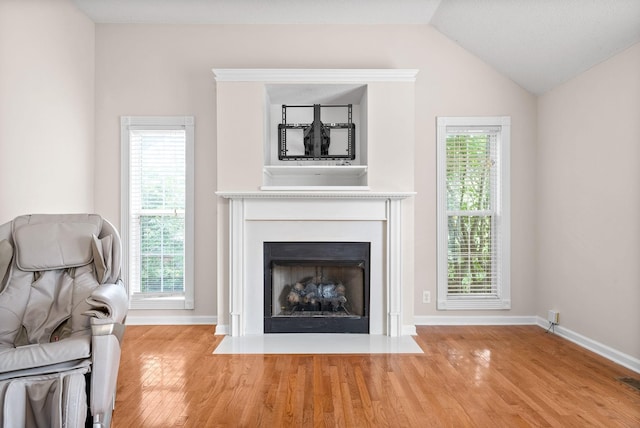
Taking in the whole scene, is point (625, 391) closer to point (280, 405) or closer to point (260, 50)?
point (280, 405)

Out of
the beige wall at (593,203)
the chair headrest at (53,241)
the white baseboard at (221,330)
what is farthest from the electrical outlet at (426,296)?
the chair headrest at (53,241)

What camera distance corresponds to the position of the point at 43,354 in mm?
Result: 1896

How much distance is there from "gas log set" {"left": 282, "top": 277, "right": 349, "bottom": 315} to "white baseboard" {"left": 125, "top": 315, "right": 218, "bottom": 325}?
901 mm

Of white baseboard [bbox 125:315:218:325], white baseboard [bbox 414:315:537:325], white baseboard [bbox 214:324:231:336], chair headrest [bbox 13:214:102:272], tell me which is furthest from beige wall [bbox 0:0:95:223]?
white baseboard [bbox 414:315:537:325]

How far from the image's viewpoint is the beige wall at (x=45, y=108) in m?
2.98

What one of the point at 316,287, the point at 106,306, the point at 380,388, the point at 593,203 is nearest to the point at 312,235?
the point at 316,287

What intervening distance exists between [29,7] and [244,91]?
5.83 feet

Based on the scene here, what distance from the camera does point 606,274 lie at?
10.4ft

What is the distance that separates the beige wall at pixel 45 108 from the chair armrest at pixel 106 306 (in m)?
1.43

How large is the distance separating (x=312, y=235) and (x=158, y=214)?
5.50 feet

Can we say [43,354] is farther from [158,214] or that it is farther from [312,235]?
[158,214]

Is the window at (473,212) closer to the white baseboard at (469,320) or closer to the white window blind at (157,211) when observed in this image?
the white baseboard at (469,320)

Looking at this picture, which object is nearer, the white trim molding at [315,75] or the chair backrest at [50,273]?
the chair backrest at [50,273]

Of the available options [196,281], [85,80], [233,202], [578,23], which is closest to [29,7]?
[85,80]
